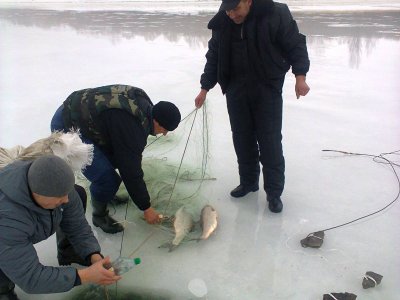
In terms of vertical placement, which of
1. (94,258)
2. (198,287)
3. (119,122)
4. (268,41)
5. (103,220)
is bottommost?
(198,287)

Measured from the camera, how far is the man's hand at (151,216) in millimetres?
2592

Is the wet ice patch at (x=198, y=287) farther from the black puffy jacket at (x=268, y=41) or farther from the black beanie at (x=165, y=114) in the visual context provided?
the black puffy jacket at (x=268, y=41)

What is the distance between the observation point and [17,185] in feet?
5.28

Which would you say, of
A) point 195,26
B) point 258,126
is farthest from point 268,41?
point 195,26

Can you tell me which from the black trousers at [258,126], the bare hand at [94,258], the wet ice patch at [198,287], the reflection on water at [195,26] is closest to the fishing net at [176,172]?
the black trousers at [258,126]

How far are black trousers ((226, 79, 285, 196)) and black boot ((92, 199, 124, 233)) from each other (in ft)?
3.60

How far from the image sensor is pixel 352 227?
8.98 ft

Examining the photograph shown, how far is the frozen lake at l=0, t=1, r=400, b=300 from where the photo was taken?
2307 millimetres

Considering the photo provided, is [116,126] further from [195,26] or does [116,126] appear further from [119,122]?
[195,26]

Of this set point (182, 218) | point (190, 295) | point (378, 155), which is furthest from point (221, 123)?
point (190, 295)

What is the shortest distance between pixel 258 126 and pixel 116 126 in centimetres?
110

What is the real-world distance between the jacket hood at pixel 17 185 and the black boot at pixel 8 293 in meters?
0.65

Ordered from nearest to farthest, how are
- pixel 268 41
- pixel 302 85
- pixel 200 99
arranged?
pixel 268 41 → pixel 302 85 → pixel 200 99

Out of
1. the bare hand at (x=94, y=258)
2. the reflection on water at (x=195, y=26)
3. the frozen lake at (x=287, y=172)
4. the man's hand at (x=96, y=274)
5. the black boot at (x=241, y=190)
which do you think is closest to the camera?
the man's hand at (x=96, y=274)
